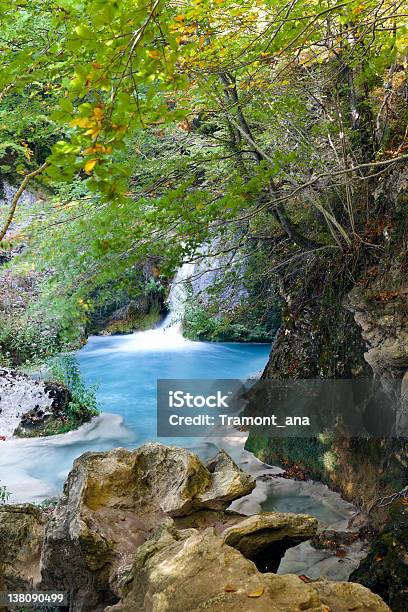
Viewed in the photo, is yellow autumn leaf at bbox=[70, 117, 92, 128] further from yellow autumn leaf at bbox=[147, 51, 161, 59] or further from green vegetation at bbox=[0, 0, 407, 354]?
green vegetation at bbox=[0, 0, 407, 354]

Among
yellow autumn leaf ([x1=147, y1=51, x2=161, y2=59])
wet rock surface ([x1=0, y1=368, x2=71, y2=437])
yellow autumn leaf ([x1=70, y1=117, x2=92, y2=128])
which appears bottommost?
wet rock surface ([x1=0, y1=368, x2=71, y2=437])

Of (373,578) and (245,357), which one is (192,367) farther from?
(373,578)

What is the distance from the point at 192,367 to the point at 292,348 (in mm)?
4309

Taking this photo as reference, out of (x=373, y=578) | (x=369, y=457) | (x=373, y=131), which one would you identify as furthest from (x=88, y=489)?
(x=373, y=131)

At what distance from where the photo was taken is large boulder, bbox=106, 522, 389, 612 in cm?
179

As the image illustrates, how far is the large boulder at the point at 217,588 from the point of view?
1.79 meters

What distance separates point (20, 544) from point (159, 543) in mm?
1547

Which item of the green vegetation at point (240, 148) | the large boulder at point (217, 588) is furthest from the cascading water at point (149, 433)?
the large boulder at point (217, 588)

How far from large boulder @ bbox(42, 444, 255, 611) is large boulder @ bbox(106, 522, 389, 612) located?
736mm

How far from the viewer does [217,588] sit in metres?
1.87

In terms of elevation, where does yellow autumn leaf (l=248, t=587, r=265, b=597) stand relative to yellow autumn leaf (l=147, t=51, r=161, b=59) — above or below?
→ below

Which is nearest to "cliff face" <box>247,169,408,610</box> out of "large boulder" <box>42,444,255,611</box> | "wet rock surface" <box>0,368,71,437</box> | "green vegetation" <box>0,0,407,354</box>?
"green vegetation" <box>0,0,407,354</box>

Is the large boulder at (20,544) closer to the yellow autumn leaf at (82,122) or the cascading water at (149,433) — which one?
the cascading water at (149,433)

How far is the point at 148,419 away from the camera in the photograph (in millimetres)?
8016
